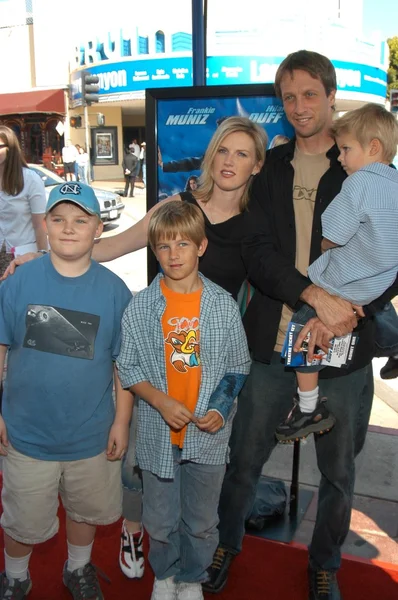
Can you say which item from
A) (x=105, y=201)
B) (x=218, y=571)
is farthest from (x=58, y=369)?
(x=105, y=201)

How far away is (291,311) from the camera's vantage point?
2479mm

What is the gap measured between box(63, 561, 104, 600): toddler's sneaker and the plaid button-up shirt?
0.65 metres

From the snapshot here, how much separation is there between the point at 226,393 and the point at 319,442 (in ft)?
1.69

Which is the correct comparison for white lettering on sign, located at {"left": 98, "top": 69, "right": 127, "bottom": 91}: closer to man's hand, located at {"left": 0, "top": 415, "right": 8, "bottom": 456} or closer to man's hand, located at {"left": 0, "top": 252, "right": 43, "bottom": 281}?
man's hand, located at {"left": 0, "top": 252, "right": 43, "bottom": 281}

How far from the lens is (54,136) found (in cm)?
3125

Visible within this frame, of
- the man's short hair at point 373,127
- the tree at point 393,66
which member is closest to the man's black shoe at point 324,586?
the man's short hair at point 373,127

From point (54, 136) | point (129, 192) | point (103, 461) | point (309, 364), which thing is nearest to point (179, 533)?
point (103, 461)

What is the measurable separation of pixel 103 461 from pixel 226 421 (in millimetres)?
540

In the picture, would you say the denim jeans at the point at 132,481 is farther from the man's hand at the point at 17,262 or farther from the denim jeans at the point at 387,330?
the denim jeans at the point at 387,330

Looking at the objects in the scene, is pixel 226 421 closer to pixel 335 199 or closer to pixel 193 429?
pixel 193 429

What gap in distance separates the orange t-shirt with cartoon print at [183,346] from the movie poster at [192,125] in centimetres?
115

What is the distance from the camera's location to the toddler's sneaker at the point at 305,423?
2350mm

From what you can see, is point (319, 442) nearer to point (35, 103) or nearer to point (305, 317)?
point (305, 317)

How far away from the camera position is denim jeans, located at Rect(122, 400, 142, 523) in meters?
2.64
